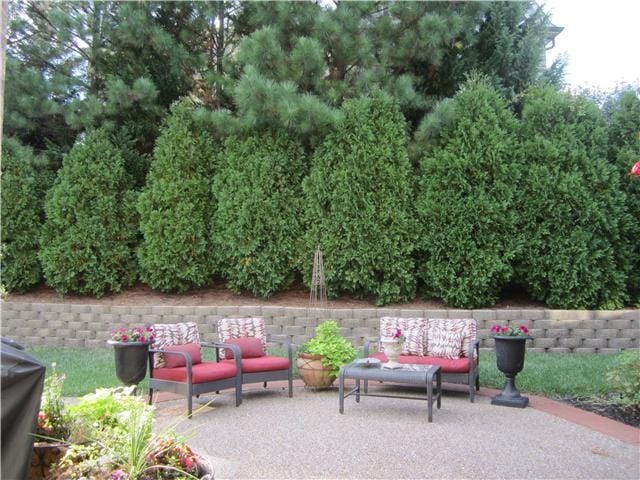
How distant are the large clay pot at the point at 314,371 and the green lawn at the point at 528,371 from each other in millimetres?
1890

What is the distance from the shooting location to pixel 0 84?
103 inches

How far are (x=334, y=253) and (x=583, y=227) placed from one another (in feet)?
12.9

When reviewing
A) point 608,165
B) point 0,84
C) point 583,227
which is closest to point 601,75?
point 608,165

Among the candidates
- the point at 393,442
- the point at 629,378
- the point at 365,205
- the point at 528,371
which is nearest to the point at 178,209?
the point at 365,205

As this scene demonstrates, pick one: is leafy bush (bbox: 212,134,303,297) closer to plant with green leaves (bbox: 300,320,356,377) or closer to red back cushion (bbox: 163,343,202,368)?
plant with green leaves (bbox: 300,320,356,377)

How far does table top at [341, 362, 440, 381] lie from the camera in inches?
219

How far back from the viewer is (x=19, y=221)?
10328 millimetres

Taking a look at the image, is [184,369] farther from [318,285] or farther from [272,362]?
[318,285]

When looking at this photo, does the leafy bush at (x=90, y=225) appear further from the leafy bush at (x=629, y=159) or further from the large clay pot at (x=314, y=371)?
the leafy bush at (x=629, y=159)

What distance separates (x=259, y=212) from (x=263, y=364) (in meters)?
3.85

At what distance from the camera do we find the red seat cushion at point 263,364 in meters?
6.20

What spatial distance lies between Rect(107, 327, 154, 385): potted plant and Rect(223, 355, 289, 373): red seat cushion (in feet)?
3.33

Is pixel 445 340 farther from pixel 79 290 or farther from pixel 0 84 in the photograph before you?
pixel 79 290

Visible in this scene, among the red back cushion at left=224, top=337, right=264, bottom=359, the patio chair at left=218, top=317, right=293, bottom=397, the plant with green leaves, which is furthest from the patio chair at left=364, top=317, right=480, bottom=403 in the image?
the red back cushion at left=224, top=337, right=264, bottom=359
